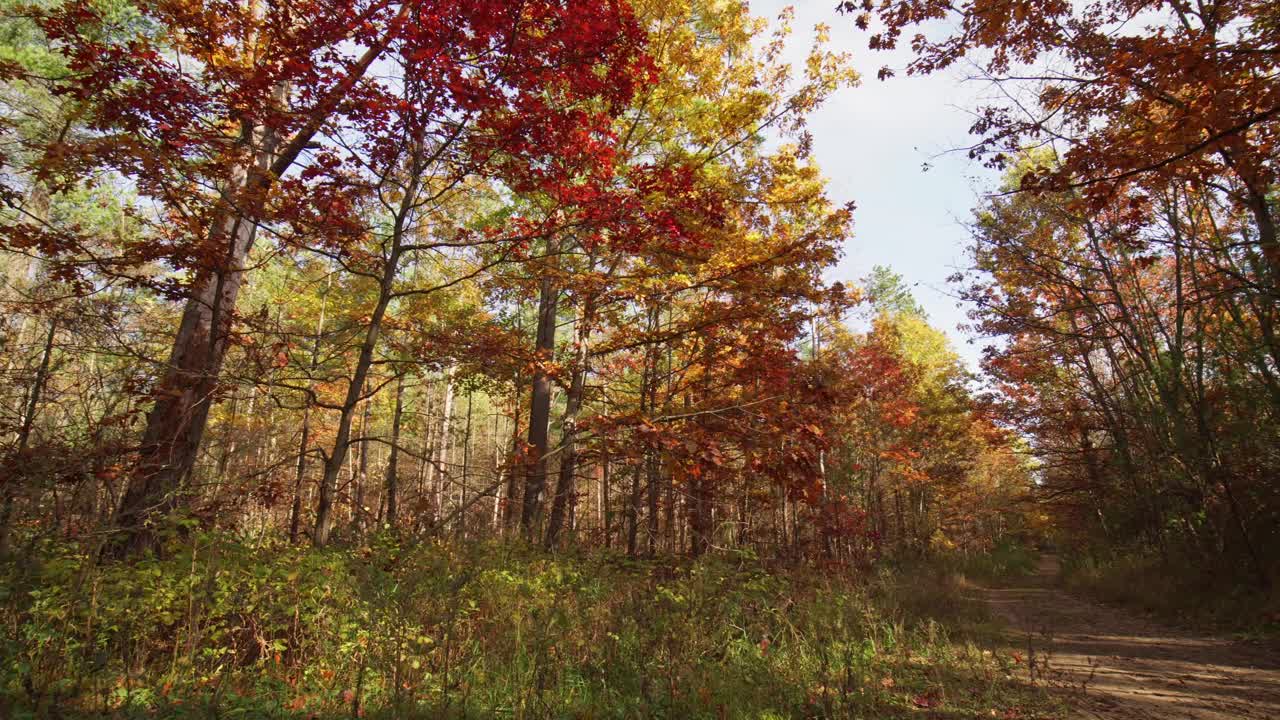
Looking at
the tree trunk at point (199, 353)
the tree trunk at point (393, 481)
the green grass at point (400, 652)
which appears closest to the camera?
the green grass at point (400, 652)

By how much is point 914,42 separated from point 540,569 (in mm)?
7986

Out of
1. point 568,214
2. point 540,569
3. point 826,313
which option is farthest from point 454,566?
point 826,313

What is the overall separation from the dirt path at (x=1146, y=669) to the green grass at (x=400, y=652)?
2.01 ft

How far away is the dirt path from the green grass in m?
0.61

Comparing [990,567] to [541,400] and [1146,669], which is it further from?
[541,400]

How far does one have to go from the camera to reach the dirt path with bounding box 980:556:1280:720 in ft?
14.3

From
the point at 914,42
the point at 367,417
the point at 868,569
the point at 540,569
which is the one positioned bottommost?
the point at 868,569

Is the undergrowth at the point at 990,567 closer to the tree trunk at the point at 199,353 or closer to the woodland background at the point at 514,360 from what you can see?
the woodland background at the point at 514,360

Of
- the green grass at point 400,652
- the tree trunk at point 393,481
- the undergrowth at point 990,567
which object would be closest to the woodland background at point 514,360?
the green grass at point 400,652

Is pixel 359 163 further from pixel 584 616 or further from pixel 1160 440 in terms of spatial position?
pixel 1160 440

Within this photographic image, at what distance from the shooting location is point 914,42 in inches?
256

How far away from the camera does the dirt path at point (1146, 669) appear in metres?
4.37

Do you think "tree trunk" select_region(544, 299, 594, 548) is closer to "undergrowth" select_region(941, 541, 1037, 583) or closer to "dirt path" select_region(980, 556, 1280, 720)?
"dirt path" select_region(980, 556, 1280, 720)

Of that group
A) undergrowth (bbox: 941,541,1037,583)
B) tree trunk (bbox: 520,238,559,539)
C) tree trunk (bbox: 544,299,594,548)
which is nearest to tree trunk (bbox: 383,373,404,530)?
tree trunk (bbox: 520,238,559,539)
